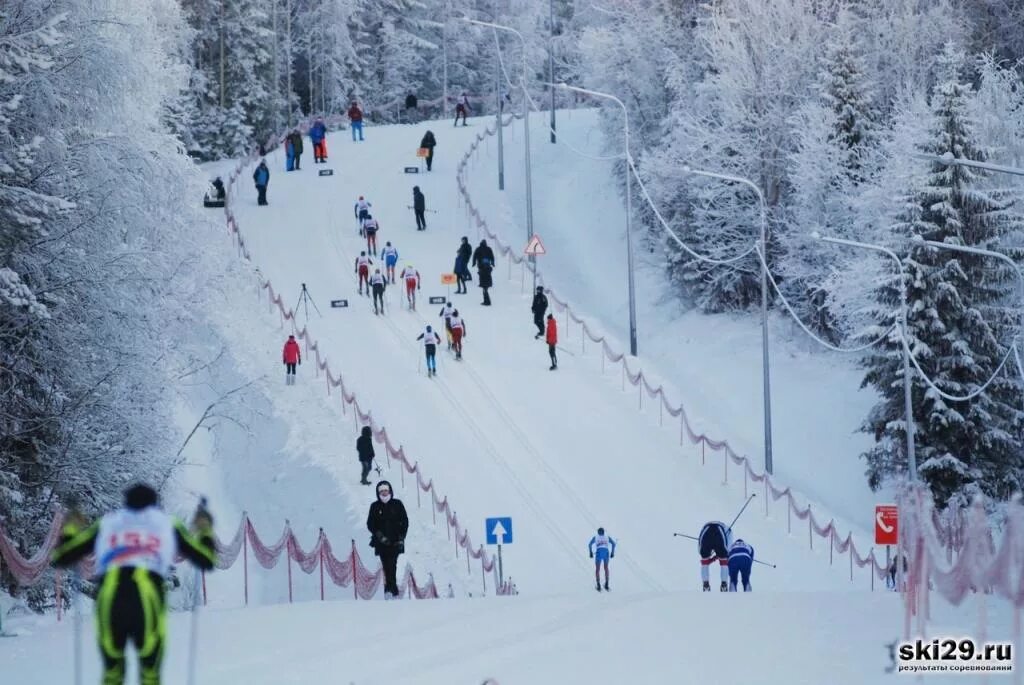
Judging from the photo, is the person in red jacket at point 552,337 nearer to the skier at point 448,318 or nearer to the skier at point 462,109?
the skier at point 448,318

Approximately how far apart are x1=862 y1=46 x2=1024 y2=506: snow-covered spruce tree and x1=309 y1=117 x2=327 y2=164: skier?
31987 millimetres

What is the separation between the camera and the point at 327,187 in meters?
61.3

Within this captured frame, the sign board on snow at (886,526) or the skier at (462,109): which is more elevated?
the skier at (462,109)

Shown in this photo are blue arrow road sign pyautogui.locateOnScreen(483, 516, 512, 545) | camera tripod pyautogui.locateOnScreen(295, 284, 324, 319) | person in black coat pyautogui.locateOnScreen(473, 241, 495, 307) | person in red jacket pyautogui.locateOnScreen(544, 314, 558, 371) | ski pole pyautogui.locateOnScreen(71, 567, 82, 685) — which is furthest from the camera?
person in black coat pyautogui.locateOnScreen(473, 241, 495, 307)

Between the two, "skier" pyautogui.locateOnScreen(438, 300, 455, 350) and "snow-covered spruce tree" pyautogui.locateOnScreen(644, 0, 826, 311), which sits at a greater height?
"snow-covered spruce tree" pyautogui.locateOnScreen(644, 0, 826, 311)

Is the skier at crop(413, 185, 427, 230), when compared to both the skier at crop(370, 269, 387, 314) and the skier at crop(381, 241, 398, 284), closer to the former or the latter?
the skier at crop(381, 241, 398, 284)

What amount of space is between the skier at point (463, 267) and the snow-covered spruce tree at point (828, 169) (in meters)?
9.98

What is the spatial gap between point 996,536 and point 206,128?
45.7 meters

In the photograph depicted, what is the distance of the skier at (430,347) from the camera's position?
124ft

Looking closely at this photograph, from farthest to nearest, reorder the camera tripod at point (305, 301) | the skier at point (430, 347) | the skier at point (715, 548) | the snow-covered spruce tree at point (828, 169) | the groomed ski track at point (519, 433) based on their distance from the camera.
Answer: the snow-covered spruce tree at point (828, 169) < the camera tripod at point (305, 301) < the skier at point (430, 347) < the groomed ski track at point (519, 433) < the skier at point (715, 548)

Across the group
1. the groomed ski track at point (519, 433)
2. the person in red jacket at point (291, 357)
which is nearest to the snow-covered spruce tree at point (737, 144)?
the groomed ski track at point (519, 433)

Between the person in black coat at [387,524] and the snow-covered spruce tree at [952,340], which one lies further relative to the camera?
the snow-covered spruce tree at [952,340]

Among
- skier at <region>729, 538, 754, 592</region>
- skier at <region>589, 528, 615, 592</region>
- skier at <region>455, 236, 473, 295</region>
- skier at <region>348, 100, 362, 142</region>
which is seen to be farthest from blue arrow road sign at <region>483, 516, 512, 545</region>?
skier at <region>348, 100, 362, 142</region>

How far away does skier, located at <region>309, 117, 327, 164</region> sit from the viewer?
64312mm
